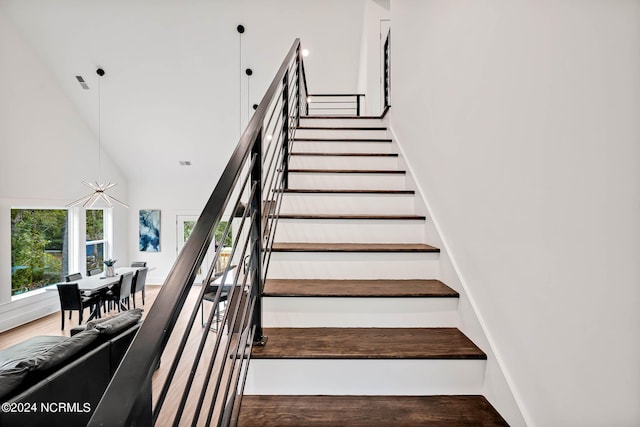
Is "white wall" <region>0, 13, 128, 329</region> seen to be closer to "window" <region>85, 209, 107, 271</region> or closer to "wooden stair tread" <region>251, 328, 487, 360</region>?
"window" <region>85, 209, 107, 271</region>

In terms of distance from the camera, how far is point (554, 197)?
90cm

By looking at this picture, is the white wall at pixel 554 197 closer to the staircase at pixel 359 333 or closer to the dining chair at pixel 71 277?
the staircase at pixel 359 333

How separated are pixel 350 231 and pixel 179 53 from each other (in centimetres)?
534

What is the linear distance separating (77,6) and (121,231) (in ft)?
17.5

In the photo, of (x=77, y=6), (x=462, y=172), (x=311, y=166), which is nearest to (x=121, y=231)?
(x=77, y=6)

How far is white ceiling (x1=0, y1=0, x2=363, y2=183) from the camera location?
16.8 feet

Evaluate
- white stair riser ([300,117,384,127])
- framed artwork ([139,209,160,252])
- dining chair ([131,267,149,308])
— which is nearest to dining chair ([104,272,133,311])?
dining chair ([131,267,149,308])

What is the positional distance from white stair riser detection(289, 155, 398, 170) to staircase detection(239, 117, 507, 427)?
1.87 ft

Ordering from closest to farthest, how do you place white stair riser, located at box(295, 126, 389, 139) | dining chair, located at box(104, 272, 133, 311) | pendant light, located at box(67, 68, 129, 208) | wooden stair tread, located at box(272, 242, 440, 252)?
wooden stair tread, located at box(272, 242, 440, 252), white stair riser, located at box(295, 126, 389, 139), pendant light, located at box(67, 68, 129, 208), dining chair, located at box(104, 272, 133, 311)

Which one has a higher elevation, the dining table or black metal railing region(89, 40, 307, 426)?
black metal railing region(89, 40, 307, 426)

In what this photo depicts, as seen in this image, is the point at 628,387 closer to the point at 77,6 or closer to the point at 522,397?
the point at 522,397

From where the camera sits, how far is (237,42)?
18.1 ft

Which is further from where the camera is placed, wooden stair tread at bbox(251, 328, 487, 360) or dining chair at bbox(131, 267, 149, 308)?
dining chair at bbox(131, 267, 149, 308)

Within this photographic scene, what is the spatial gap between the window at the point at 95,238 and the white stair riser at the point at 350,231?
7392 mm
